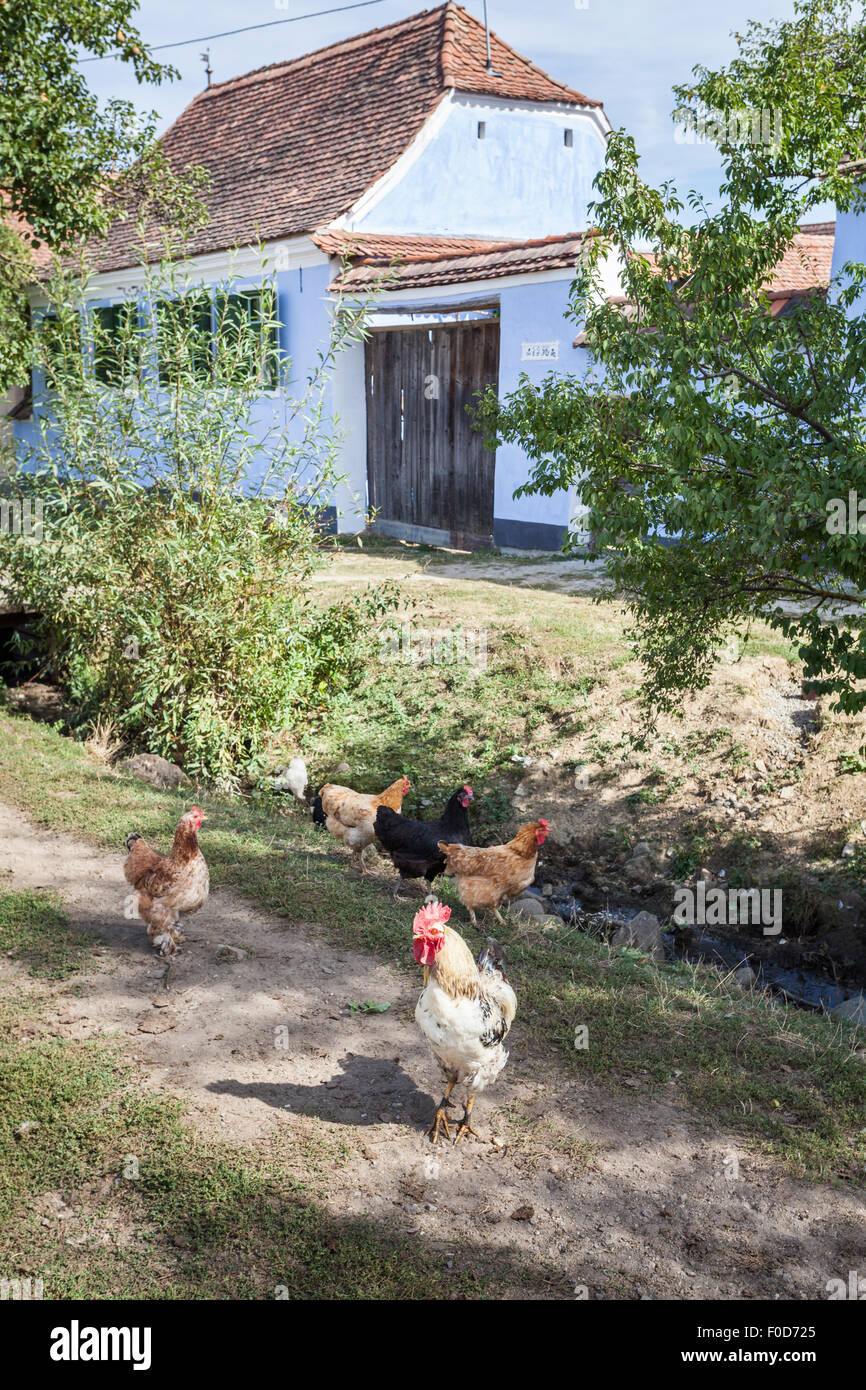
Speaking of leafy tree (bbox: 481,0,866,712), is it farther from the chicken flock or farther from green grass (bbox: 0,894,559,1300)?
green grass (bbox: 0,894,559,1300)

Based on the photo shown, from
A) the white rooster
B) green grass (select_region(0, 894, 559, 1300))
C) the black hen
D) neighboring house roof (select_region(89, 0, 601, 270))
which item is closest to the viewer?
green grass (select_region(0, 894, 559, 1300))

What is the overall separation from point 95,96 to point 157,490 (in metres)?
4.95

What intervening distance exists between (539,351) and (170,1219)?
42.6 feet

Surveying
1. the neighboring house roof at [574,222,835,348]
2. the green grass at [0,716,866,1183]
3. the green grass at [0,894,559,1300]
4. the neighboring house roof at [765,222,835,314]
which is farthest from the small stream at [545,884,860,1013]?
the neighboring house roof at [765,222,835,314]

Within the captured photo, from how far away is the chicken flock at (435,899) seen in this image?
4305mm

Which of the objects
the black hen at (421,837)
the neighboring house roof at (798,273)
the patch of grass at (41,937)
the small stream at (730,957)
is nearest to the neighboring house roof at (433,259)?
the neighboring house roof at (798,273)

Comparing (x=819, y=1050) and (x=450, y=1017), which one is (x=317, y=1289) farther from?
(x=819, y=1050)

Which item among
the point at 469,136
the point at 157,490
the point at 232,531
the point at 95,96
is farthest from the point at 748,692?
the point at 469,136

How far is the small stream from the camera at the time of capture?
7.44 m

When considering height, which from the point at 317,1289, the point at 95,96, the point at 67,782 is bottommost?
the point at 317,1289

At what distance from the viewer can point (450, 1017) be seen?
4.27 meters

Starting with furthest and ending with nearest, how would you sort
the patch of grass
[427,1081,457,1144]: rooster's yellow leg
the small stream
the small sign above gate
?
the small sign above gate → the small stream → the patch of grass → [427,1081,457,1144]: rooster's yellow leg

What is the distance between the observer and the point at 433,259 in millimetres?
16906

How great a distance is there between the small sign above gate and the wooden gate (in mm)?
809
